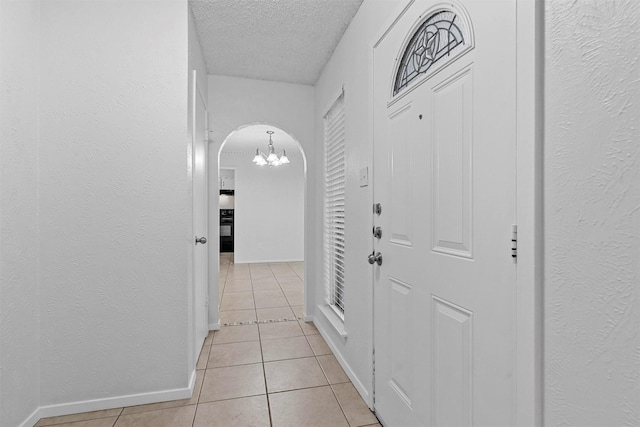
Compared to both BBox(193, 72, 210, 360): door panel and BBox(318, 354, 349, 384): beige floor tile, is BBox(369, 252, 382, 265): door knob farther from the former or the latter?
BBox(193, 72, 210, 360): door panel

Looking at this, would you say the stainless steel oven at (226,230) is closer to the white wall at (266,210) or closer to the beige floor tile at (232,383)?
the white wall at (266,210)

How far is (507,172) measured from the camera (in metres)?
0.89

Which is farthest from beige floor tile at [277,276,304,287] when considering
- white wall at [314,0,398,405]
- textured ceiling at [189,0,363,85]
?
textured ceiling at [189,0,363,85]

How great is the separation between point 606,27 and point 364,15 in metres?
1.48

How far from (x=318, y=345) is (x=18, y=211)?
82.4 inches

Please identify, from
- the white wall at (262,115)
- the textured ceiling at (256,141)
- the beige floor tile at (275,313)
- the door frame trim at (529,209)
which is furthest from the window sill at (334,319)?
the textured ceiling at (256,141)

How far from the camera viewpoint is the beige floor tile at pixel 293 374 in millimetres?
2043

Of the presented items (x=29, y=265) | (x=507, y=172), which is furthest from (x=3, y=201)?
(x=507, y=172)

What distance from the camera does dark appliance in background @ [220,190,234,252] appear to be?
8.30 m

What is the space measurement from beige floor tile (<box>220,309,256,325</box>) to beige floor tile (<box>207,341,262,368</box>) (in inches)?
22.1

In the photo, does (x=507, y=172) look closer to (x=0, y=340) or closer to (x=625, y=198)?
(x=625, y=198)

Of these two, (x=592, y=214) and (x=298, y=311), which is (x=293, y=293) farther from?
(x=592, y=214)

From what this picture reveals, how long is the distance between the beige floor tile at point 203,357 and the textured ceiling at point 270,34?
2327 millimetres

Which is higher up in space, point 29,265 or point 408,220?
point 408,220
